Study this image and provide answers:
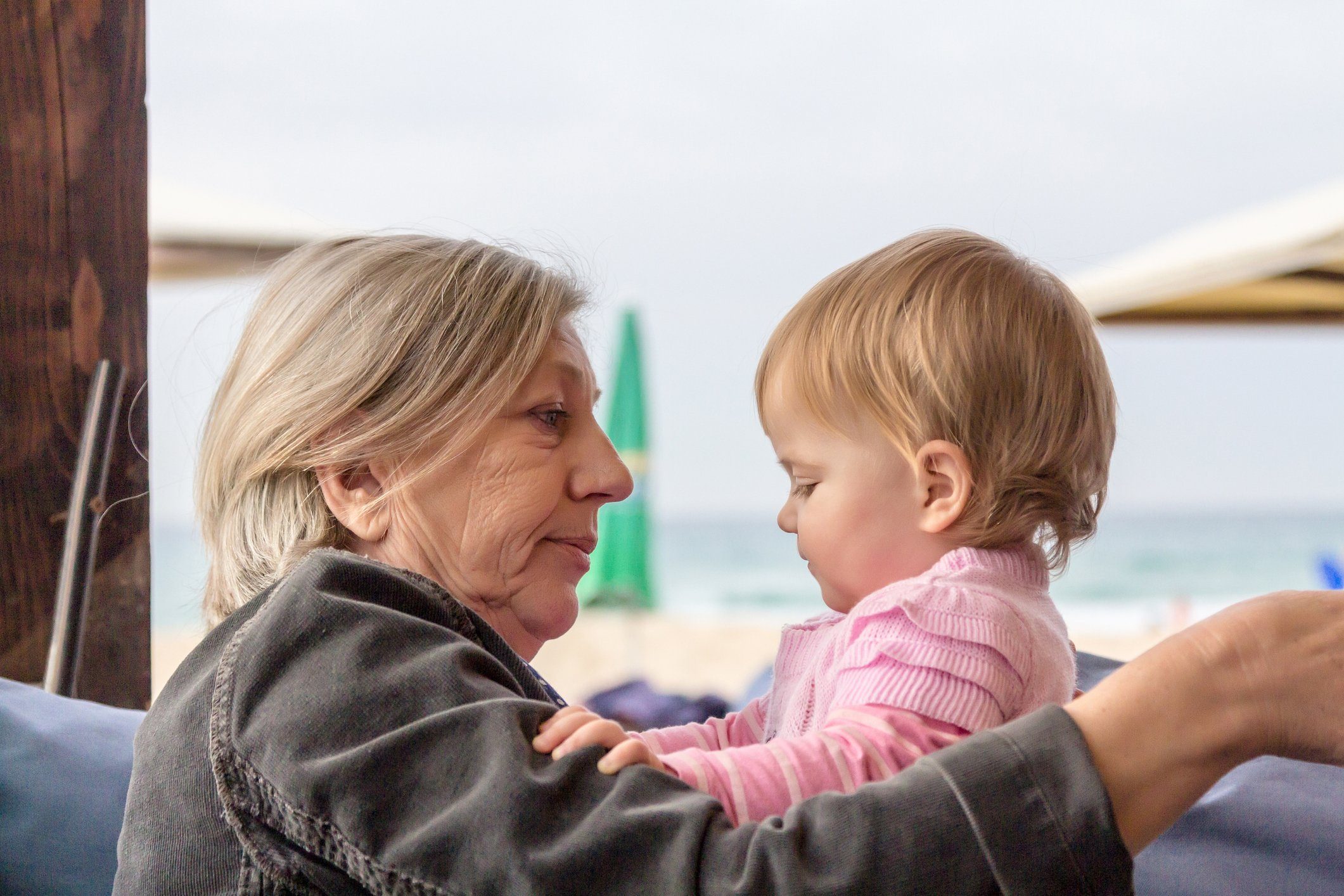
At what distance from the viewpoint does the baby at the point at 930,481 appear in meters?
1.21

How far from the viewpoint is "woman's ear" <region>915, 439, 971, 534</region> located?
1.38 metres

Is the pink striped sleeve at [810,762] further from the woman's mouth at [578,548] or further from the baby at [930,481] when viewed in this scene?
the woman's mouth at [578,548]

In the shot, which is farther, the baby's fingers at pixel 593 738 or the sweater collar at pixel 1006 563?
the sweater collar at pixel 1006 563

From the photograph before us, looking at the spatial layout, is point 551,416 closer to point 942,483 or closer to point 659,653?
point 942,483

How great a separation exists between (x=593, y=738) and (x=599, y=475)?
54cm

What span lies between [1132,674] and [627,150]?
3344 centimetres

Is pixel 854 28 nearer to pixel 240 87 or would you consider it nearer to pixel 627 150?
pixel 627 150

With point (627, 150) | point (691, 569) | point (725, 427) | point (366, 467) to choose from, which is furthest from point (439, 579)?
point (627, 150)

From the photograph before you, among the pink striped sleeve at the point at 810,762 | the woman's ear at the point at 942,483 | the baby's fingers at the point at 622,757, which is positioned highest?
the woman's ear at the point at 942,483

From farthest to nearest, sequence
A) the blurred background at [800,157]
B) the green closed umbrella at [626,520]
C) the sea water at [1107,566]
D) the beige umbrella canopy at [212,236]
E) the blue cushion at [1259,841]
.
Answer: the blurred background at [800,157]
the sea water at [1107,566]
the green closed umbrella at [626,520]
the beige umbrella canopy at [212,236]
the blue cushion at [1259,841]

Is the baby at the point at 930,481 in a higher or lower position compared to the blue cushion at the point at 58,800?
higher

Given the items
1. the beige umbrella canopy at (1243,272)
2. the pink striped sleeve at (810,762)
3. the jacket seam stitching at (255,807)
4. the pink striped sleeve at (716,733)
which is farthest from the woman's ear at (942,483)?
the beige umbrella canopy at (1243,272)

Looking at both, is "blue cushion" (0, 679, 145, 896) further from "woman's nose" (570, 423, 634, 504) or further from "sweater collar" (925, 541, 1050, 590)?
"sweater collar" (925, 541, 1050, 590)

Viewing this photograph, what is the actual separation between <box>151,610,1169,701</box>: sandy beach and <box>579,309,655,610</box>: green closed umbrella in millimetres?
569
